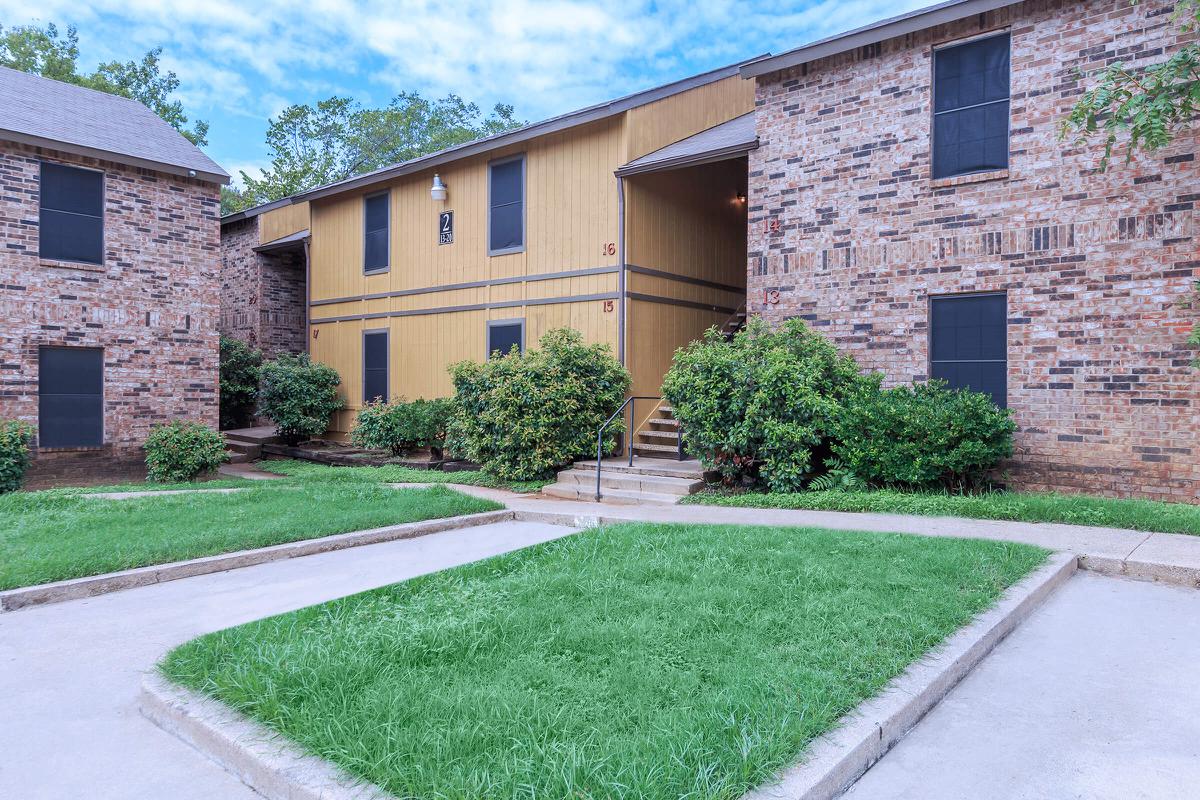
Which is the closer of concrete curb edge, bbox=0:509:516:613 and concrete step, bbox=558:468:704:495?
concrete curb edge, bbox=0:509:516:613

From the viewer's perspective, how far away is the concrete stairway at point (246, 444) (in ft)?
51.0

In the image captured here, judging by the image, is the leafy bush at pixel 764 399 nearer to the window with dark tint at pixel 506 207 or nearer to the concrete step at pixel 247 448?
the window with dark tint at pixel 506 207

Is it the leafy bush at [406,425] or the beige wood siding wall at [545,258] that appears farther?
the leafy bush at [406,425]

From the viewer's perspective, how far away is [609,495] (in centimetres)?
945

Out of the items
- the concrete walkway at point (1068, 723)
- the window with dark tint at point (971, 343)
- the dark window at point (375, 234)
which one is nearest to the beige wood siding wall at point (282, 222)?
the dark window at point (375, 234)

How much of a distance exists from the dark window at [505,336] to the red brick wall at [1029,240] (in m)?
4.28

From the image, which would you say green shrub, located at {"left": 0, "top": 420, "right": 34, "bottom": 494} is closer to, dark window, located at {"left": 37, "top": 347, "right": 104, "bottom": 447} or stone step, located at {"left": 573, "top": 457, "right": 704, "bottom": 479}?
dark window, located at {"left": 37, "top": 347, "right": 104, "bottom": 447}

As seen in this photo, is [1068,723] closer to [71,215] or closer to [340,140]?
[71,215]

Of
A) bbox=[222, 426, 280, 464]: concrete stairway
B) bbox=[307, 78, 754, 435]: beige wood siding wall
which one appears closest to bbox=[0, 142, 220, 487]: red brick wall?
bbox=[222, 426, 280, 464]: concrete stairway

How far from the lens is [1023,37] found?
8227mm

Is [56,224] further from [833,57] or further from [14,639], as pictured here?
[833,57]

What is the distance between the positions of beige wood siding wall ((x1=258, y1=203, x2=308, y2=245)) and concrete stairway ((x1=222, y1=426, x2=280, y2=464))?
4.68 meters

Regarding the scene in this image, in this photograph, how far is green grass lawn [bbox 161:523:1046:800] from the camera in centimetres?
252

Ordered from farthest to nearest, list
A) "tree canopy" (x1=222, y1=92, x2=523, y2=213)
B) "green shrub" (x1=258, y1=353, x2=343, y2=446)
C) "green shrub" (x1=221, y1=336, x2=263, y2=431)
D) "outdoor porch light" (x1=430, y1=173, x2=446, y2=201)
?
1. "tree canopy" (x1=222, y1=92, x2=523, y2=213)
2. "green shrub" (x1=221, y1=336, x2=263, y2=431)
3. "green shrub" (x1=258, y1=353, x2=343, y2=446)
4. "outdoor porch light" (x1=430, y1=173, x2=446, y2=201)
